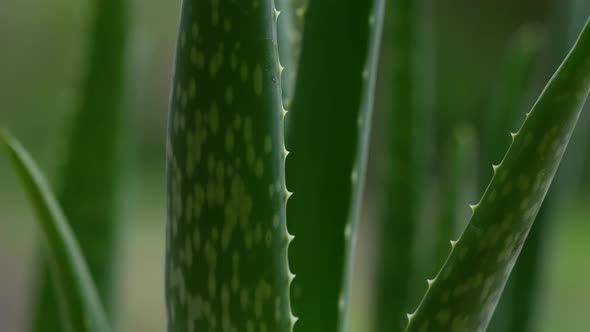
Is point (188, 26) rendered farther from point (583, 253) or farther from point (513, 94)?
point (583, 253)

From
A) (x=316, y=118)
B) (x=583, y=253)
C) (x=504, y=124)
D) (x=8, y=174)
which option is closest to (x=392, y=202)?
(x=504, y=124)

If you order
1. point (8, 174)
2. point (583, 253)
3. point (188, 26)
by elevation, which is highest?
point (188, 26)

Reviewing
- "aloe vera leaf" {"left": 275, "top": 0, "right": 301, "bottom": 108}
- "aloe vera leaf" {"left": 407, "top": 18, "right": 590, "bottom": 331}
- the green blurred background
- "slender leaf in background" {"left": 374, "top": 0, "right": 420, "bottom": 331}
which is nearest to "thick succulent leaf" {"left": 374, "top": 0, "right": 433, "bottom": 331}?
"slender leaf in background" {"left": 374, "top": 0, "right": 420, "bottom": 331}

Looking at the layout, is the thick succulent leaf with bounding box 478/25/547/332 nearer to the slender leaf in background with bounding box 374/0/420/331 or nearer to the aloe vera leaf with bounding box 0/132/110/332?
the slender leaf in background with bounding box 374/0/420/331

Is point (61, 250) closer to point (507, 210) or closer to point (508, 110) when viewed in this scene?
point (507, 210)

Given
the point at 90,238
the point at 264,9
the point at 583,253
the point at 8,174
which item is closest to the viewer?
the point at 264,9

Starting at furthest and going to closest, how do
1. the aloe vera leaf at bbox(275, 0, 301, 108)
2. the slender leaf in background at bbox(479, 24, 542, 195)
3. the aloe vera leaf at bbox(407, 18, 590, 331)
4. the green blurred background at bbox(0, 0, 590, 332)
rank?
the green blurred background at bbox(0, 0, 590, 332) < the slender leaf in background at bbox(479, 24, 542, 195) < the aloe vera leaf at bbox(275, 0, 301, 108) < the aloe vera leaf at bbox(407, 18, 590, 331)
